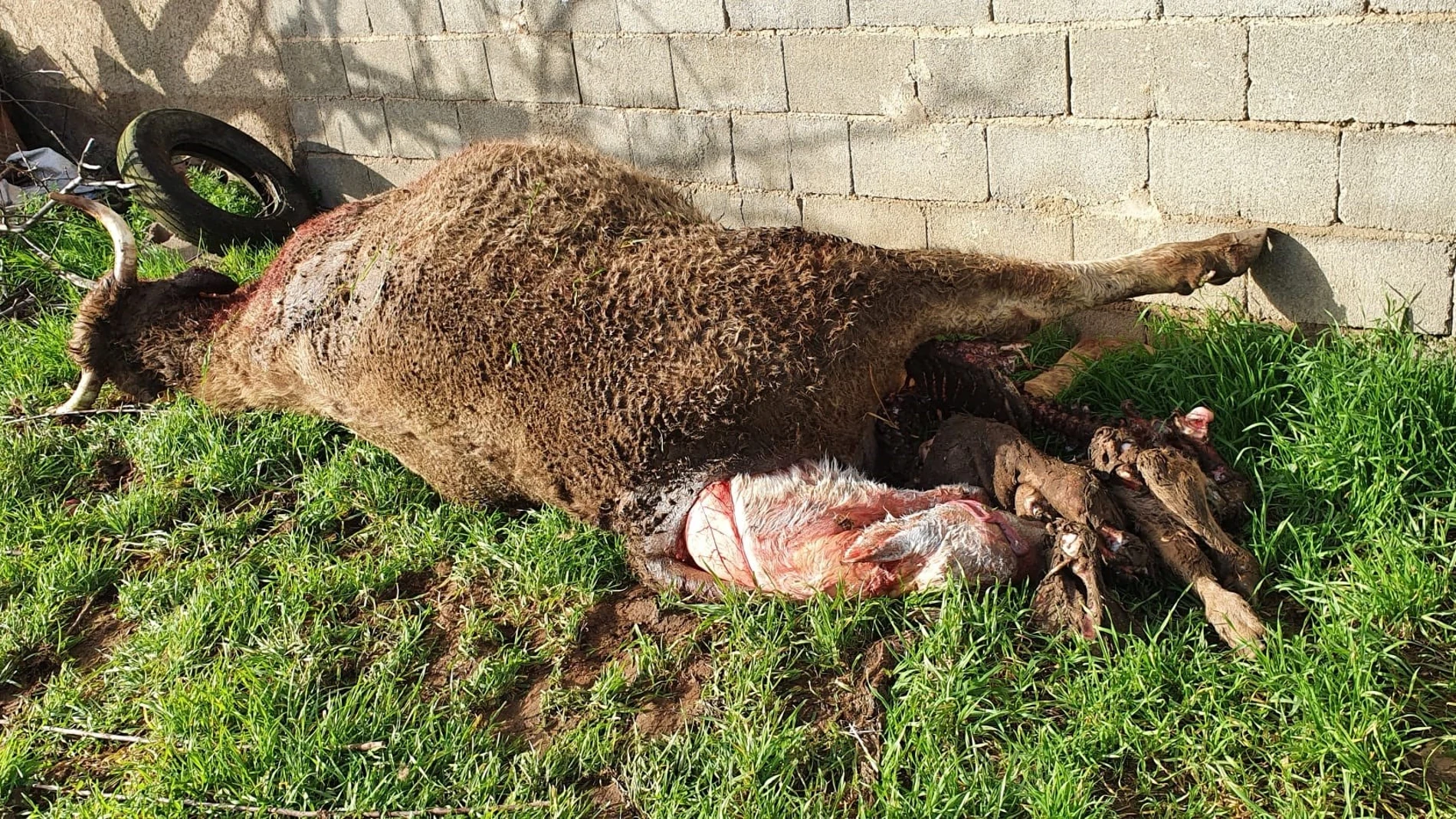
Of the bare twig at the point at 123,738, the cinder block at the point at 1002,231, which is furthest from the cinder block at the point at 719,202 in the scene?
the bare twig at the point at 123,738

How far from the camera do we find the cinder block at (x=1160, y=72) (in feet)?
11.1

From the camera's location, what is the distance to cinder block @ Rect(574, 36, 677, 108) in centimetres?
480

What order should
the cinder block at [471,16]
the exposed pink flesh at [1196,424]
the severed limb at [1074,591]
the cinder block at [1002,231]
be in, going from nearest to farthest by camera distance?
the severed limb at [1074,591] → the exposed pink flesh at [1196,424] → the cinder block at [1002,231] → the cinder block at [471,16]

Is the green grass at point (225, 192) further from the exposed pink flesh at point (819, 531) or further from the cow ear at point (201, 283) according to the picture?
the exposed pink flesh at point (819, 531)

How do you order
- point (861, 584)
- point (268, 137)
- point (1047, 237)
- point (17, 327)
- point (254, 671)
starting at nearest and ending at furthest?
point (861, 584) → point (254, 671) → point (1047, 237) → point (17, 327) → point (268, 137)

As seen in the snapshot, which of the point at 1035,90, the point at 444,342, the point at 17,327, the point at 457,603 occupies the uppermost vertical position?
the point at 1035,90

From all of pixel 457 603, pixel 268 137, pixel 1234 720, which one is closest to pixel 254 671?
pixel 457 603

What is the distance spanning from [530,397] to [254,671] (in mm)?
1127

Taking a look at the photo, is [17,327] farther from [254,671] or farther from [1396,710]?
[1396,710]

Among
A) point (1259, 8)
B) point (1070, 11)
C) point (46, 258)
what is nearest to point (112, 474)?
point (46, 258)

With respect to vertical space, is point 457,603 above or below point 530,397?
below

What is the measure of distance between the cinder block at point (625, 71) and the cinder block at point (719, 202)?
1.30 ft

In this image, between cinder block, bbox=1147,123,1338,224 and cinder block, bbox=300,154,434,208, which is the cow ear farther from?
cinder block, bbox=1147,123,1338,224

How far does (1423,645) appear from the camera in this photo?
8.35 feet
